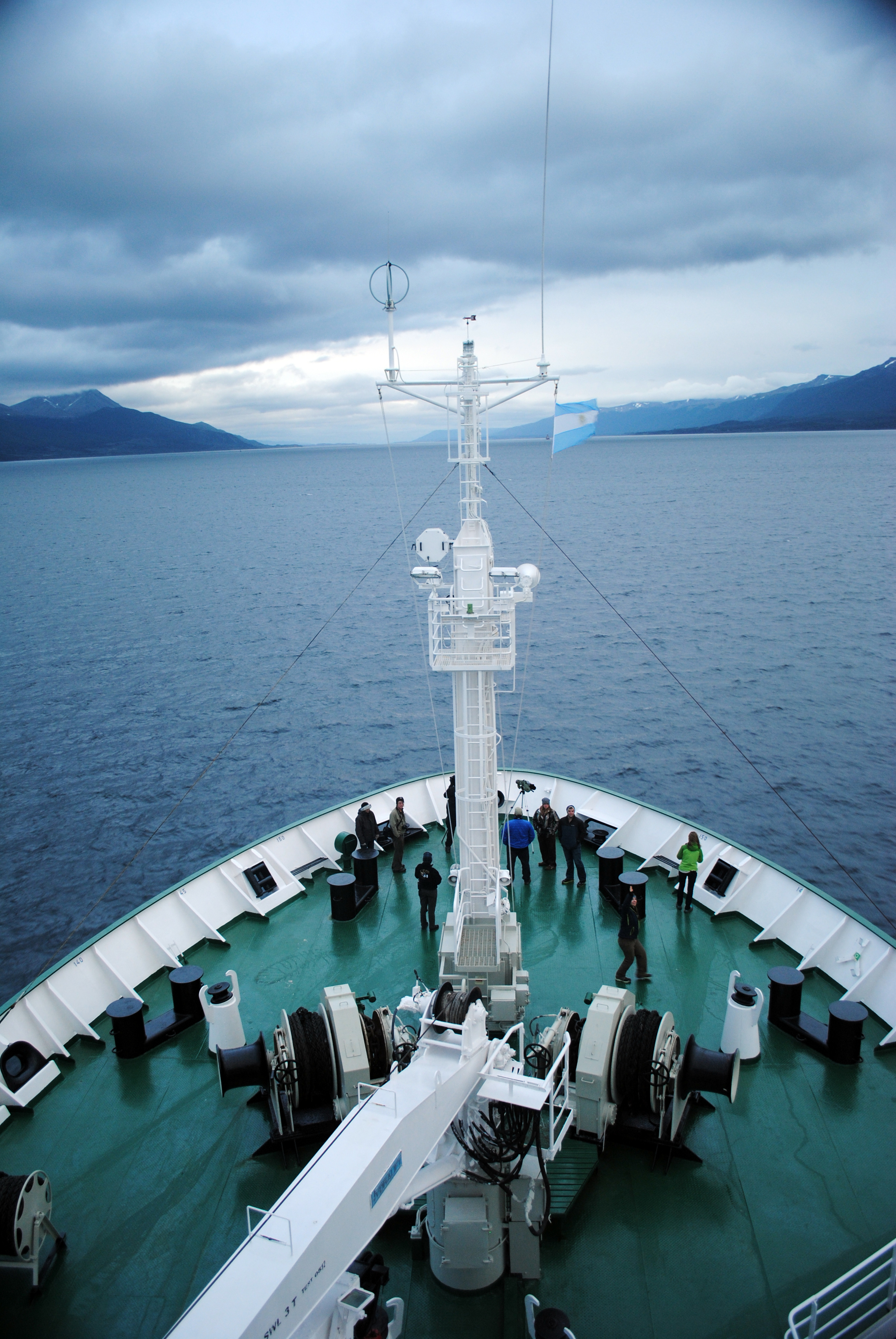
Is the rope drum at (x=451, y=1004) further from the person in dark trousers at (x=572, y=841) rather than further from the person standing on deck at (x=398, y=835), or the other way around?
the person standing on deck at (x=398, y=835)

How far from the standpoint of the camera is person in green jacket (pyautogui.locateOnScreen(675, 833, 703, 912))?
46.8 feet

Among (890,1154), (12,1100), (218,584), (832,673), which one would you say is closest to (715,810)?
(832,673)

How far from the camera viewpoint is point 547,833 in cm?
1622

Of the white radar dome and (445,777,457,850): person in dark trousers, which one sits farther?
(445,777,457,850): person in dark trousers

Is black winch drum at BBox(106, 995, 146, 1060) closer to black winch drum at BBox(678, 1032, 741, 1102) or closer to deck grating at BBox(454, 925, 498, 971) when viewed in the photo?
deck grating at BBox(454, 925, 498, 971)

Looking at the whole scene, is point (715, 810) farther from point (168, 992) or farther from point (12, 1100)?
point (12, 1100)

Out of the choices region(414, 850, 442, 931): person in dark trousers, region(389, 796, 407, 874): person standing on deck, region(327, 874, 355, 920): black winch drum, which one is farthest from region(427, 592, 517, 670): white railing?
region(389, 796, 407, 874): person standing on deck

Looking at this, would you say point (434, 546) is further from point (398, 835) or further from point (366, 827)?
point (398, 835)

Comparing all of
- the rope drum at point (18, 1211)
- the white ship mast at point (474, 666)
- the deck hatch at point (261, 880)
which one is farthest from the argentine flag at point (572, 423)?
Answer: the rope drum at point (18, 1211)

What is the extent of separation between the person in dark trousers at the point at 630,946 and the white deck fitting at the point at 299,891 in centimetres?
237

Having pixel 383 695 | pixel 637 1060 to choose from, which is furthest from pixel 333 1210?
pixel 383 695

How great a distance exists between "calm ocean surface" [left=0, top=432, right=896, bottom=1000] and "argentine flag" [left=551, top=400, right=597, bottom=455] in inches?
520

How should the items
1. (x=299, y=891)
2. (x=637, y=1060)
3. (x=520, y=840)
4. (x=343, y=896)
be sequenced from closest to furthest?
(x=637, y=1060) < (x=343, y=896) < (x=520, y=840) < (x=299, y=891)

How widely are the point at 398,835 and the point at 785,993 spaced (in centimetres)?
760
